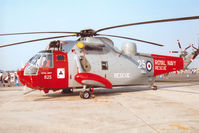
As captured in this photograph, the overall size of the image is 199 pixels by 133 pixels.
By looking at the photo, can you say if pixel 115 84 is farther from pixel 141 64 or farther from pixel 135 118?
pixel 135 118

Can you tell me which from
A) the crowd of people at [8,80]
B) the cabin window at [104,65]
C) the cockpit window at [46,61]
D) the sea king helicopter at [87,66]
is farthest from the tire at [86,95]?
the crowd of people at [8,80]

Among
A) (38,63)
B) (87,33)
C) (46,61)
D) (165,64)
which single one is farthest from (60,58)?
(165,64)

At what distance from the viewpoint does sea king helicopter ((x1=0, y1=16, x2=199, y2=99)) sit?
8859 millimetres

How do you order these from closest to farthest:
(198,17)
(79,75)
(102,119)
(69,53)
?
1. (198,17)
2. (102,119)
3. (79,75)
4. (69,53)

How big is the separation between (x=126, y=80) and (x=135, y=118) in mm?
6020

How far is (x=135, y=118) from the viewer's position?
198 inches

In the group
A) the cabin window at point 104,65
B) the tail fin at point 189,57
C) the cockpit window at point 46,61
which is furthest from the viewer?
the tail fin at point 189,57

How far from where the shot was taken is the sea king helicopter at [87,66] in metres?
8.86

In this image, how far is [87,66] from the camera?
31.8 ft

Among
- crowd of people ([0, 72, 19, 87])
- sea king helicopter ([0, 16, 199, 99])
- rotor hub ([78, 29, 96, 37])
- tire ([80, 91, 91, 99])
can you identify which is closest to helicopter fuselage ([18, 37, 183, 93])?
sea king helicopter ([0, 16, 199, 99])

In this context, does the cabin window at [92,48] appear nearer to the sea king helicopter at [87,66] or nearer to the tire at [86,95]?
the sea king helicopter at [87,66]

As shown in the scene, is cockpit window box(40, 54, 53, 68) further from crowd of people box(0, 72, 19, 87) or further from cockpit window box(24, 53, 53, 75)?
crowd of people box(0, 72, 19, 87)

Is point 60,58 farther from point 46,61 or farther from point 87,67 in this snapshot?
point 87,67

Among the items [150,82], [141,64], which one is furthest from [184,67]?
[141,64]
